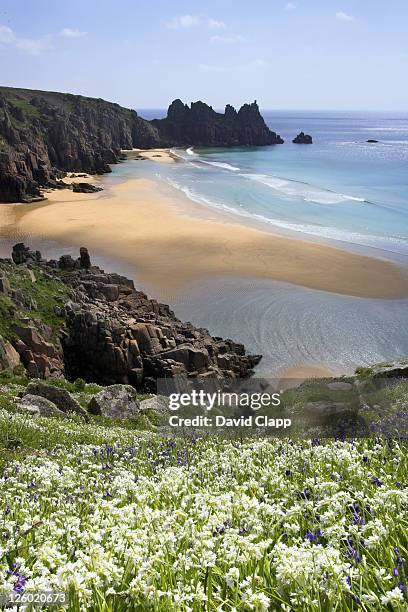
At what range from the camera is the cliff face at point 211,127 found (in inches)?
7215

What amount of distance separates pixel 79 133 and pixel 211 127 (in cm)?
6697

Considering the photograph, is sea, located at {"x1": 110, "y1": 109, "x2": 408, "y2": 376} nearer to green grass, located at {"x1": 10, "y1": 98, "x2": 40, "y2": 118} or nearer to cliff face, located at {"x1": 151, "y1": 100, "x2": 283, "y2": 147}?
green grass, located at {"x1": 10, "y1": 98, "x2": 40, "y2": 118}

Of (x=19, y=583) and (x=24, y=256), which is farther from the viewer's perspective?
(x=24, y=256)

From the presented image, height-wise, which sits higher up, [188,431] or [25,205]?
[25,205]

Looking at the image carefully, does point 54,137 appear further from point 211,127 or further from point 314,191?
point 211,127

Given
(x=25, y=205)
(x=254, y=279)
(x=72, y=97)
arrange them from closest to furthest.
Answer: (x=254, y=279) → (x=25, y=205) → (x=72, y=97)

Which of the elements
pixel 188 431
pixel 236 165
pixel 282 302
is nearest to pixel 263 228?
pixel 282 302

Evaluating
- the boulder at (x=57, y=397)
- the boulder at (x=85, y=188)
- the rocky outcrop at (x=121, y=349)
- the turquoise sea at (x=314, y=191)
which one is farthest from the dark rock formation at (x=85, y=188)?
the boulder at (x=57, y=397)

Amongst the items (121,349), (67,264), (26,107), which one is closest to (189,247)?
(67,264)

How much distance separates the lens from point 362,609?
3.77 metres

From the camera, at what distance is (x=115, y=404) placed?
65.5ft

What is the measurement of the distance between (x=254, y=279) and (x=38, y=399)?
27606 millimetres

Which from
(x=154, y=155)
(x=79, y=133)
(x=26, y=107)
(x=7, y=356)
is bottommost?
(x=7, y=356)

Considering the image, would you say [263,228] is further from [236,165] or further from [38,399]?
[236,165]
